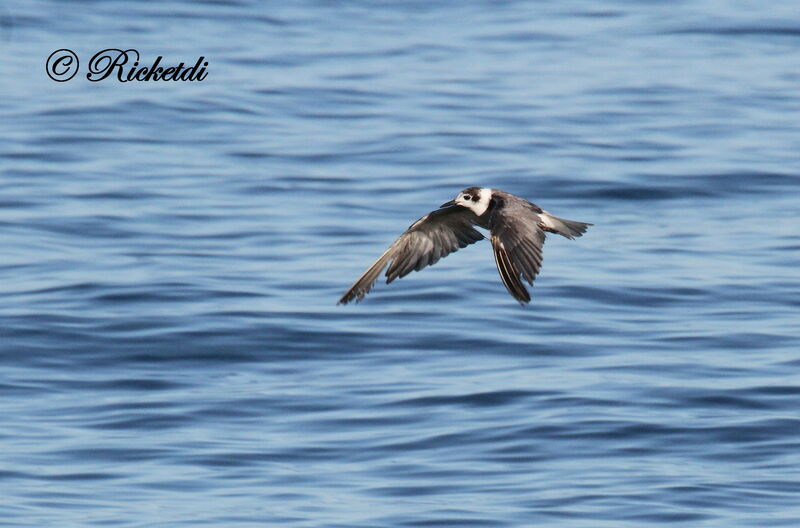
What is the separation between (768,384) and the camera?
36.0 feet

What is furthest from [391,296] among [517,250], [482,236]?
[517,250]

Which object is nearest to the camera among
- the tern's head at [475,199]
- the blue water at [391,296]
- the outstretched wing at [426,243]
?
the tern's head at [475,199]

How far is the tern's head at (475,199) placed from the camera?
807cm

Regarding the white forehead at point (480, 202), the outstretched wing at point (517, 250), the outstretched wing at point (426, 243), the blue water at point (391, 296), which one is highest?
the white forehead at point (480, 202)

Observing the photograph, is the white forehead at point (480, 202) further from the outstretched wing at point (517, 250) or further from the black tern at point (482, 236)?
the outstretched wing at point (517, 250)

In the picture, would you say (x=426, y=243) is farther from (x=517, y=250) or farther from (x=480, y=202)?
(x=517, y=250)

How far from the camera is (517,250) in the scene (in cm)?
736

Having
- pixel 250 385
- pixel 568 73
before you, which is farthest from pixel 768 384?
pixel 568 73

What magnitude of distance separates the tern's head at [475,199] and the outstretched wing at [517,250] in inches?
11.3

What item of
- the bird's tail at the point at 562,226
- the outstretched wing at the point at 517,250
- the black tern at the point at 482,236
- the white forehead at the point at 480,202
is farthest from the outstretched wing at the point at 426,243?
the outstretched wing at the point at 517,250

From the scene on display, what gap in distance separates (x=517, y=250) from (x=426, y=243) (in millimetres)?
1425

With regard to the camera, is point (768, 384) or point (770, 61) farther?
point (770, 61)

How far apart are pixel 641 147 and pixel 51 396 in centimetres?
892

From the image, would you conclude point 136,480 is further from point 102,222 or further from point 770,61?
point 770,61
